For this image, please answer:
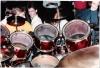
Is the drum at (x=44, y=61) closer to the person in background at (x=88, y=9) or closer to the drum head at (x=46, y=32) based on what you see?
the drum head at (x=46, y=32)

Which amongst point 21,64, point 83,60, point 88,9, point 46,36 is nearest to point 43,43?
point 46,36

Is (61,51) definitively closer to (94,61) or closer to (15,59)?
(15,59)

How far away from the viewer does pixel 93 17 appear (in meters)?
1.03

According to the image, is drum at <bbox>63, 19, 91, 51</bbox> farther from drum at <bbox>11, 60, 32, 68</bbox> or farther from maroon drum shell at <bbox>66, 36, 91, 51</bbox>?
drum at <bbox>11, 60, 32, 68</bbox>

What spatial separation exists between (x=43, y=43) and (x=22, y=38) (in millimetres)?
94

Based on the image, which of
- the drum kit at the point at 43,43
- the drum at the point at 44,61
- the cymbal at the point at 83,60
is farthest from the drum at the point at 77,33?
the cymbal at the point at 83,60

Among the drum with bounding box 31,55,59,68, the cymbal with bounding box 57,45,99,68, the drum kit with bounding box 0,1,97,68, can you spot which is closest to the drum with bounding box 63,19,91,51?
the drum kit with bounding box 0,1,97,68

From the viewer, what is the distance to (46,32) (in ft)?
3.53

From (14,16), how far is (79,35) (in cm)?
28

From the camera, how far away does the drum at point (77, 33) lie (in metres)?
1.04

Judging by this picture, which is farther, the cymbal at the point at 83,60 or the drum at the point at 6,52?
the drum at the point at 6,52

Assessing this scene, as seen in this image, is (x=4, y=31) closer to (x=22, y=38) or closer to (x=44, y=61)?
(x=22, y=38)

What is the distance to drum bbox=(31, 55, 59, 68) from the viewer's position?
42.3 inches

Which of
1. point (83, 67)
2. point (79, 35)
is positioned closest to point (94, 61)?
point (83, 67)
